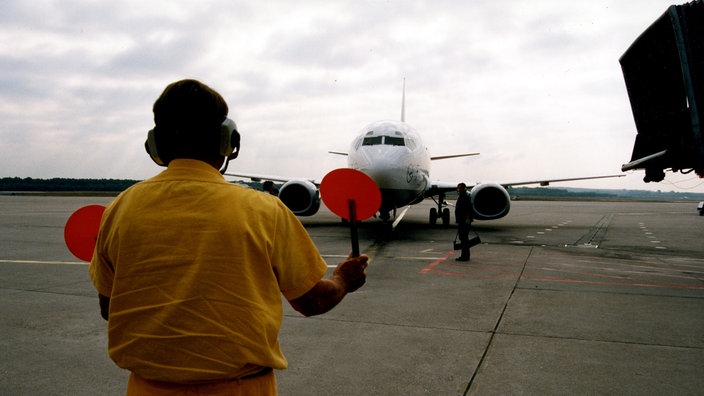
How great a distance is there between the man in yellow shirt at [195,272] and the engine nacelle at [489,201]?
14491 millimetres

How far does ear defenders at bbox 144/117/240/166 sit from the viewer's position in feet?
5.58

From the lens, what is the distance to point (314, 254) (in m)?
1.67

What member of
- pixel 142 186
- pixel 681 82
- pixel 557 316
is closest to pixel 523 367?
pixel 557 316

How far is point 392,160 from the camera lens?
13.6 m

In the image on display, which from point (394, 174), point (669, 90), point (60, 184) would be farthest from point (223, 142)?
point (60, 184)

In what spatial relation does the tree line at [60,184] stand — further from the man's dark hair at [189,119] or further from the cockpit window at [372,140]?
the man's dark hair at [189,119]

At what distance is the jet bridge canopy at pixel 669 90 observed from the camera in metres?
5.84

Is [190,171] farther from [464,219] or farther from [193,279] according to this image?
[464,219]

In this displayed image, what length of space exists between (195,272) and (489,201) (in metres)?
15.2

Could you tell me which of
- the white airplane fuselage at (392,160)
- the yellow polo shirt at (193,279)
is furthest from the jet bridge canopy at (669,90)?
the white airplane fuselage at (392,160)

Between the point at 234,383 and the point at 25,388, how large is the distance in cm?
292

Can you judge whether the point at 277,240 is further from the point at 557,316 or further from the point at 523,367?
the point at 557,316

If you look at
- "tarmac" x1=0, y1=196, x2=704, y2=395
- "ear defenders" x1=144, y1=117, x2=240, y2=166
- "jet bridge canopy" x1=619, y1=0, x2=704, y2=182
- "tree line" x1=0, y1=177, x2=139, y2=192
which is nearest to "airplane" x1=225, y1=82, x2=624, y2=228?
"tarmac" x1=0, y1=196, x2=704, y2=395

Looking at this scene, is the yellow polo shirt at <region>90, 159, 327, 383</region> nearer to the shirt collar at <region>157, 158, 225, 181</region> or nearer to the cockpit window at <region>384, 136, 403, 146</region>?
the shirt collar at <region>157, 158, 225, 181</region>
